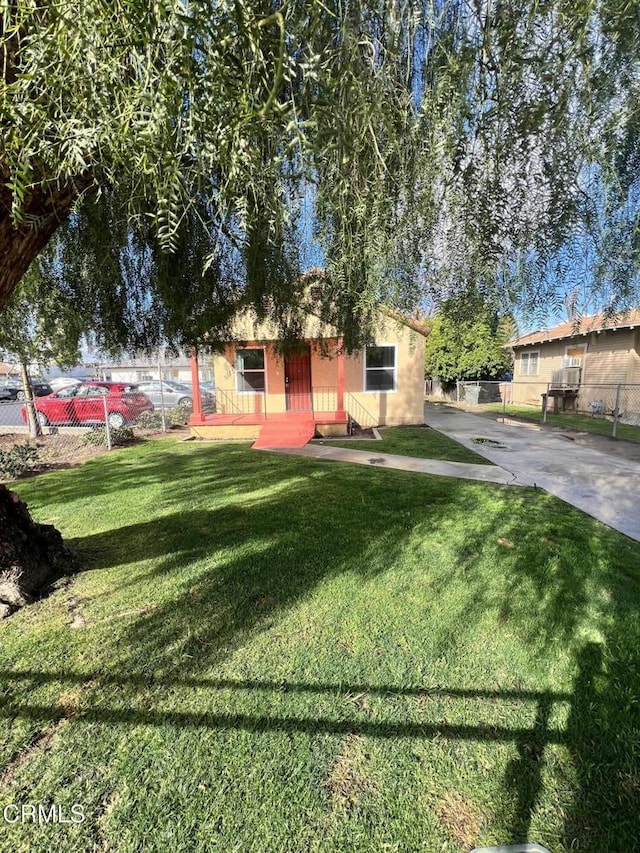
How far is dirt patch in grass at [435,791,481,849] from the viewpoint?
1.41 metres

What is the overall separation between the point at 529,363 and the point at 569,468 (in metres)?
16.3

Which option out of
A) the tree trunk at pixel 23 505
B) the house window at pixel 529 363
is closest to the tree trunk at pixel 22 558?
the tree trunk at pixel 23 505

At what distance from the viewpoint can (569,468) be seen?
6.89 m

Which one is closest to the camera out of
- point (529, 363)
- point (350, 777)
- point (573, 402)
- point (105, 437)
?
point (350, 777)

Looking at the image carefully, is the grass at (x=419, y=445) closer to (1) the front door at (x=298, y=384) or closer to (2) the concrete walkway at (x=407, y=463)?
(2) the concrete walkway at (x=407, y=463)

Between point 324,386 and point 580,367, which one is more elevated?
point 580,367

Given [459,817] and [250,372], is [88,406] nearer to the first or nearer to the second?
[250,372]

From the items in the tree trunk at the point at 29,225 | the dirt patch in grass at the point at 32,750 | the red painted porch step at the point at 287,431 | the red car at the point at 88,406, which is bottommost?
the dirt patch in grass at the point at 32,750

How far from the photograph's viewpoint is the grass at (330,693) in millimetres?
1467

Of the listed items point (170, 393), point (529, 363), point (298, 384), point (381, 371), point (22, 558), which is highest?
point (529, 363)

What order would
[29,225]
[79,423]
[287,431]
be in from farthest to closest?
1. [79,423]
2. [287,431]
3. [29,225]

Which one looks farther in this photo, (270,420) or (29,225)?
(270,420)

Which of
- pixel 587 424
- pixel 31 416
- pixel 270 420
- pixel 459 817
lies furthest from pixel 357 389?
pixel 459 817

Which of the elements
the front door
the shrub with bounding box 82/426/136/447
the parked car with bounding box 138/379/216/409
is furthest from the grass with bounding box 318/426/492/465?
the parked car with bounding box 138/379/216/409
